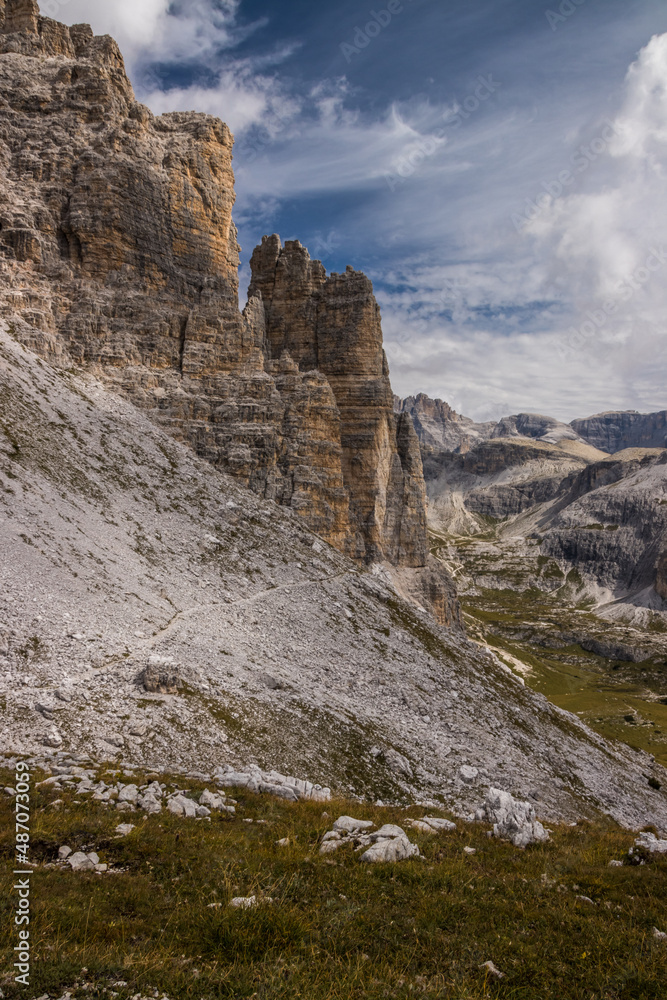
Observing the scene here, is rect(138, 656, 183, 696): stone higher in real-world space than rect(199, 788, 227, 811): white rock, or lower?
higher

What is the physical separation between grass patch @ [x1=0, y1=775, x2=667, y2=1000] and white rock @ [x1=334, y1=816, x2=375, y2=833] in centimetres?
79

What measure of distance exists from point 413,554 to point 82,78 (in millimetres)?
91664

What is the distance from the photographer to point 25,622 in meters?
26.1

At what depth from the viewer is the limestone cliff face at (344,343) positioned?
8669cm

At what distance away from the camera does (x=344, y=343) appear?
8656 centimetres

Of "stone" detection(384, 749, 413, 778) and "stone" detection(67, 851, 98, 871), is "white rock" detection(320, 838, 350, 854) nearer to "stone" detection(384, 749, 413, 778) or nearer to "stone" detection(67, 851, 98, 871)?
"stone" detection(67, 851, 98, 871)

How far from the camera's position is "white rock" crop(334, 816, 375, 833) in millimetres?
14695

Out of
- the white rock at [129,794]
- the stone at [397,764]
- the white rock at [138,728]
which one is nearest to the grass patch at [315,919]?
the white rock at [129,794]

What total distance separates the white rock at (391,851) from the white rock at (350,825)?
1.38 metres

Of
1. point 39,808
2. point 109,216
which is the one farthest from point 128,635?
point 109,216

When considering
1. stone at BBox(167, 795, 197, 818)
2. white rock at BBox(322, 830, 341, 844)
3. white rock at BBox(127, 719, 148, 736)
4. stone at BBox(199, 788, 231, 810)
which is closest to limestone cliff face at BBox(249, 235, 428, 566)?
white rock at BBox(127, 719, 148, 736)

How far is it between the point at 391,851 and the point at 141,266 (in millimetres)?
72823

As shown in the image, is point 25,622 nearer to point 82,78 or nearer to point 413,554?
point 82,78

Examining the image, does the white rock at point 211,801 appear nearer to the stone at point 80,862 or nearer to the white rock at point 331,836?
the white rock at point 331,836
